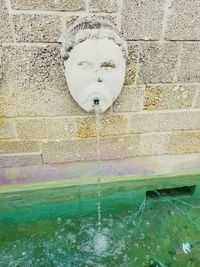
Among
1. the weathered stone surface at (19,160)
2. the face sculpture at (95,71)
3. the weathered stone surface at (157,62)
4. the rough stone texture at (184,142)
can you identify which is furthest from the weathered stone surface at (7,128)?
the rough stone texture at (184,142)

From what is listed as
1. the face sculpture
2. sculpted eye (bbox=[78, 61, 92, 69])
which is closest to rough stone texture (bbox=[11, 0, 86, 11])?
the face sculpture

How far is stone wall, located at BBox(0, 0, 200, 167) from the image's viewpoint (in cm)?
205

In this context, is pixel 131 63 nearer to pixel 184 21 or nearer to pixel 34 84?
pixel 184 21

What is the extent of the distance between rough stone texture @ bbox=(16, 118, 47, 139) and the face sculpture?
0.46 metres

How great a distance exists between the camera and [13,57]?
7.10ft

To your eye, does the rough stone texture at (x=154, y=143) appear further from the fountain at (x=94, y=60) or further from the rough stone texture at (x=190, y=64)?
the fountain at (x=94, y=60)

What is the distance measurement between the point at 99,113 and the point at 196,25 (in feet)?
2.94

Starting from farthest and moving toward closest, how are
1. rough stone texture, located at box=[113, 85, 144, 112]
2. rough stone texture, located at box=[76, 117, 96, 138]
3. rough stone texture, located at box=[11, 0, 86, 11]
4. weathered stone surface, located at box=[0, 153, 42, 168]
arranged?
weathered stone surface, located at box=[0, 153, 42, 168] → rough stone texture, located at box=[76, 117, 96, 138] → rough stone texture, located at box=[113, 85, 144, 112] → rough stone texture, located at box=[11, 0, 86, 11]

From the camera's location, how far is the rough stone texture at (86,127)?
8.36 feet

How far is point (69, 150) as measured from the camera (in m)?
2.69

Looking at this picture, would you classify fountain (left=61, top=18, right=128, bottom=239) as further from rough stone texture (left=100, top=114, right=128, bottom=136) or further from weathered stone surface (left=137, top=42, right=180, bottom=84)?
rough stone texture (left=100, top=114, right=128, bottom=136)

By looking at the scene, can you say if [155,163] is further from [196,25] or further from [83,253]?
[196,25]

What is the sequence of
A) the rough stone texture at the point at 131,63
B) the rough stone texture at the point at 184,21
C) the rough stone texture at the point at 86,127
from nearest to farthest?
the rough stone texture at the point at 184,21
the rough stone texture at the point at 131,63
the rough stone texture at the point at 86,127

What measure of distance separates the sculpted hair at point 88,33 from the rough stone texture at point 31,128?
24.8 inches
